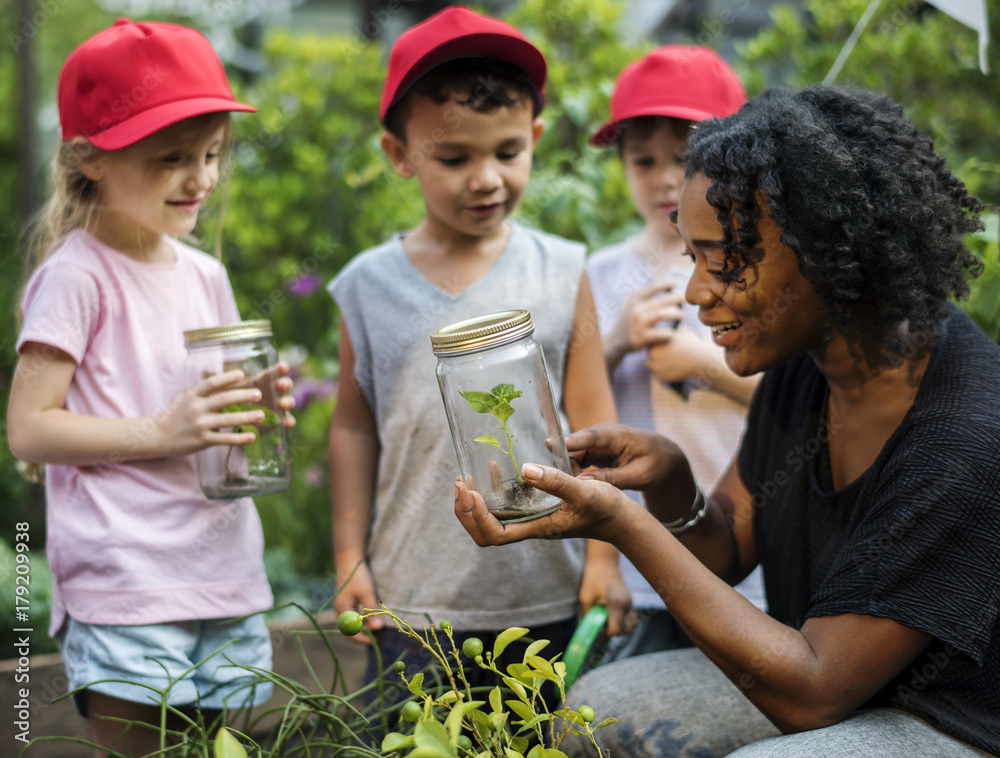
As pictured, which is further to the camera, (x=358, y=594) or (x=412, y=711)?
(x=358, y=594)

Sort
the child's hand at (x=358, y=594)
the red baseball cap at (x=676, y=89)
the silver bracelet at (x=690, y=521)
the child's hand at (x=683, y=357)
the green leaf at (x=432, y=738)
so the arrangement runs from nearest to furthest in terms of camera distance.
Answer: the green leaf at (x=432, y=738) < the silver bracelet at (x=690, y=521) < the child's hand at (x=358, y=594) < the child's hand at (x=683, y=357) < the red baseball cap at (x=676, y=89)

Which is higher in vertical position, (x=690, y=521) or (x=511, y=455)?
(x=511, y=455)

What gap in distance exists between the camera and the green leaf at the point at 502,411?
1.34 metres

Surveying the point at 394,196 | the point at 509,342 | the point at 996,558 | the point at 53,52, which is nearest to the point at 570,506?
the point at 509,342

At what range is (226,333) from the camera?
168 centimetres

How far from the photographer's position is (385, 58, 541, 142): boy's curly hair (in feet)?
6.16

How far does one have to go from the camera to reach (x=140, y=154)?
5.84 ft

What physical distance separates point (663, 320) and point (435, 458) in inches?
25.5

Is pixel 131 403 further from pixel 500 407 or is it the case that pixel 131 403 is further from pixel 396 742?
pixel 396 742

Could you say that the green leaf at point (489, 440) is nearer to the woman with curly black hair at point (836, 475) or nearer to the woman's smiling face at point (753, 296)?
the woman with curly black hair at point (836, 475)

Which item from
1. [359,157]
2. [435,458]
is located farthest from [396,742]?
[359,157]

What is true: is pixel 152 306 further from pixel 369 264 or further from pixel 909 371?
pixel 909 371

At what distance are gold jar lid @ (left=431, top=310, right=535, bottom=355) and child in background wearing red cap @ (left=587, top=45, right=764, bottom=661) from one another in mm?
830

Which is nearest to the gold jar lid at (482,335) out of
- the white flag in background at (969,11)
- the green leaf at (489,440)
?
the green leaf at (489,440)
